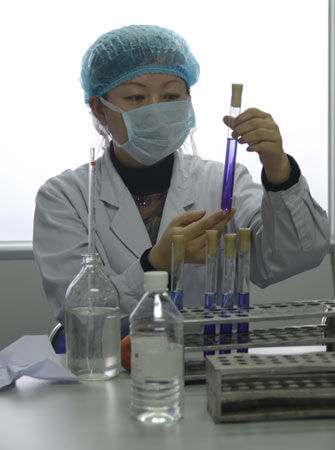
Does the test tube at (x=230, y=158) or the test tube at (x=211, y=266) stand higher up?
the test tube at (x=230, y=158)

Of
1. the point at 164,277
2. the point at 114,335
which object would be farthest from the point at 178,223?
the point at 164,277

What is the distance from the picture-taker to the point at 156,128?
5.67 feet

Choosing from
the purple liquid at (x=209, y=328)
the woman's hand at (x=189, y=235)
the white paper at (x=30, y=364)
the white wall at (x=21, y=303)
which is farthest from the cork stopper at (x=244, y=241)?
the white wall at (x=21, y=303)

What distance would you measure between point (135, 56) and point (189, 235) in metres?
0.65

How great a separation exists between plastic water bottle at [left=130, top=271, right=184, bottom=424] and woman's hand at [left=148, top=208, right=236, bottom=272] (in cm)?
40

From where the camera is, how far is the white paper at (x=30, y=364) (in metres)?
1.11

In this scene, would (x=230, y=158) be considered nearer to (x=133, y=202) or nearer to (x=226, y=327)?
(x=226, y=327)

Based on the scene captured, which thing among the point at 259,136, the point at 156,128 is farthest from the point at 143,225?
the point at 259,136

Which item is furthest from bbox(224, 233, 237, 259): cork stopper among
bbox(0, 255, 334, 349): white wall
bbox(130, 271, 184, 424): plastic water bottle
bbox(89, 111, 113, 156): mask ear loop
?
bbox(0, 255, 334, 349): white wall

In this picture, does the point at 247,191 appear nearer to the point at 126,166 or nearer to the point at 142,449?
the point at 126,166

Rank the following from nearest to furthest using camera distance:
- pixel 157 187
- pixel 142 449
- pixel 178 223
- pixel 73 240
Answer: pixel 142 449 < pixel 178 223 < pixel 73 240 < pixel 157 187

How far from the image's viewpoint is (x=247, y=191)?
182cm

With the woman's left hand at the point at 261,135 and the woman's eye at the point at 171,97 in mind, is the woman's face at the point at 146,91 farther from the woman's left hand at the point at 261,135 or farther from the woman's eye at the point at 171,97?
the woman's left hand at the point at 261,135

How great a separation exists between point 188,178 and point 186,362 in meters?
0.89
